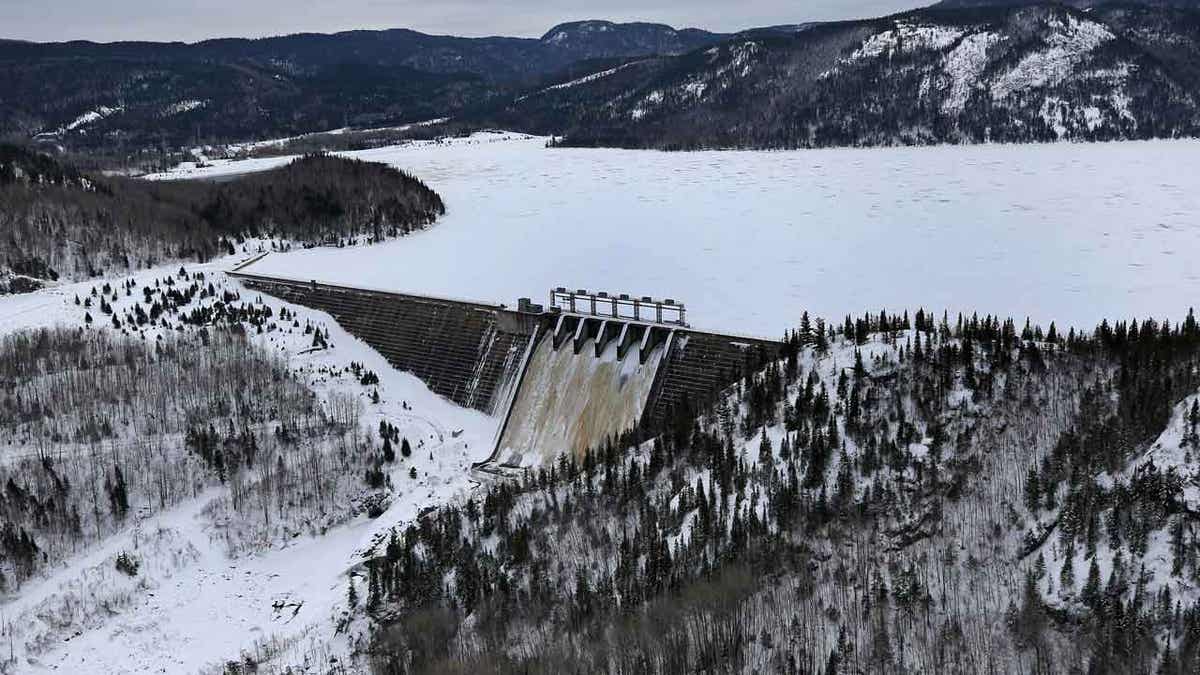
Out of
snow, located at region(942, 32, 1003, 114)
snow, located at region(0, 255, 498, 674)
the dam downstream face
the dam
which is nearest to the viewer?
snow, located at region(0, 255, 498, 674)

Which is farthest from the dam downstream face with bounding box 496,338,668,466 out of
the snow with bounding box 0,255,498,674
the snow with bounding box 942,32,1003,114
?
the snow with bounding box 942,32,1003,114

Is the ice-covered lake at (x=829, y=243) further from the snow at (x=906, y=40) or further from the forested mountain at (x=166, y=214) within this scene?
the snow at (x=906, y=40)

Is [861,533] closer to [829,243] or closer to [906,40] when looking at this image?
[829,243]

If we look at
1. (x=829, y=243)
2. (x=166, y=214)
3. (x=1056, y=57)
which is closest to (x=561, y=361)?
(x=829, y=243)

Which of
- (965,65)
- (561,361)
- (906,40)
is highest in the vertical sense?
(906,40)

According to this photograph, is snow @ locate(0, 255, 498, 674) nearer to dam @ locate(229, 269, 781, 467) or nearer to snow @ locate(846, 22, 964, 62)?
dam @ locate(229, 269, 781, 467)
